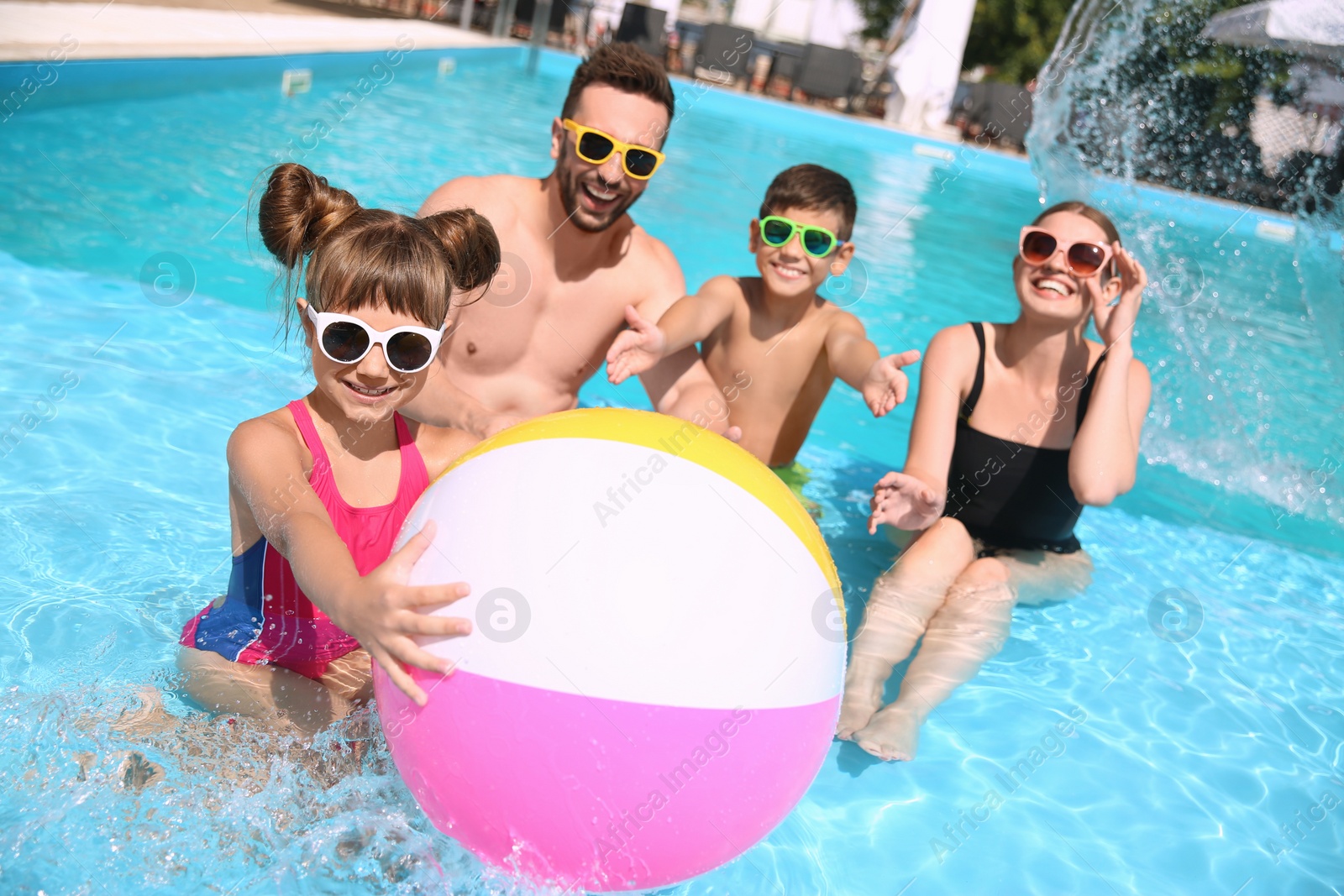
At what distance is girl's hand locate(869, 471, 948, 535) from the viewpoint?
344 cm

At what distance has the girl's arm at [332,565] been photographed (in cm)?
185

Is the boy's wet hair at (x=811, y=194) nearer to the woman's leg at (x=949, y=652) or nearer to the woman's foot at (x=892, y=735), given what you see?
the woman's leg at (x=949, y=652)

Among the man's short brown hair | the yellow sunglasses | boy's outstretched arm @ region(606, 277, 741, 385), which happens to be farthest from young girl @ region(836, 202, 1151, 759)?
the man's short brown hair

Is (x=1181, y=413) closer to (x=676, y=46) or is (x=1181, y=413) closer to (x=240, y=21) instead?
(x=240, y=21)

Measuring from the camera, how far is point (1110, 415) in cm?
388

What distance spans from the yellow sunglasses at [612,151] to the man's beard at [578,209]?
144 mm

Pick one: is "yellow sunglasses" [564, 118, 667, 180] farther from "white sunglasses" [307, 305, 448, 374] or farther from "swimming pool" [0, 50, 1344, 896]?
"swimming pool" [0, 50, 1344, 896]

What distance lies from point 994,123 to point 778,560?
2366 cm

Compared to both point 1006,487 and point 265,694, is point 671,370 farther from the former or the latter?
point 265,694

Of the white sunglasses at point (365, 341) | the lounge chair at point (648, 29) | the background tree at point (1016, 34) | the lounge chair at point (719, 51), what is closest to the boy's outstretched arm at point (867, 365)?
the white sunglasses at point (365, 341)

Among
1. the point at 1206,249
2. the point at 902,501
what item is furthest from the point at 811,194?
the point at 1206,249

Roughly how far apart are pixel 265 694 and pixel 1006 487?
114 inches

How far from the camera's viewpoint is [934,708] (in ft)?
11.6

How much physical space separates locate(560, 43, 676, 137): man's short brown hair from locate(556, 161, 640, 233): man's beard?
11.1 inches
